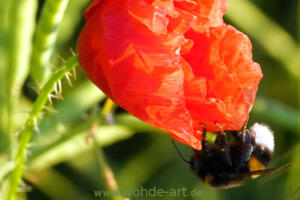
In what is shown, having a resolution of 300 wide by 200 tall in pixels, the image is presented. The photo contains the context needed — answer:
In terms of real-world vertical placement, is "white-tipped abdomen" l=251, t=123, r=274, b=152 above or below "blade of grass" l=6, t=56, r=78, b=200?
below

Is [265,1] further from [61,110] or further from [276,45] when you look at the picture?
[61,110]

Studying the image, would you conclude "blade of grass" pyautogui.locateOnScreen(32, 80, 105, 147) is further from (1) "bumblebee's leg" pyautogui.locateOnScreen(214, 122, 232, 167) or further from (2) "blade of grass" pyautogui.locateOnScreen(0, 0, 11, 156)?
(1) "bumblebee's leg" pyautogui.locateOnScreen(214, 122, 232, 167)

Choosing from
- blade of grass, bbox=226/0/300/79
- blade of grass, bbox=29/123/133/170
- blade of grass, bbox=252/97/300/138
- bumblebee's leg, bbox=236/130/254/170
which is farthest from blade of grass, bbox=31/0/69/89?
blade of grass, bbox=226/0/300/79

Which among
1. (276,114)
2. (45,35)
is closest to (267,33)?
(276,114)

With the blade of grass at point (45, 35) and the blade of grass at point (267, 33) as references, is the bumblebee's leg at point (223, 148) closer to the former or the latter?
the blade of grass at point (45, 35)

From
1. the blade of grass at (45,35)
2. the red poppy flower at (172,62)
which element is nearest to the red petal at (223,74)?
the red poppy flower at (172,62)

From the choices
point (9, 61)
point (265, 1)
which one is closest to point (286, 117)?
point (265, 1)
